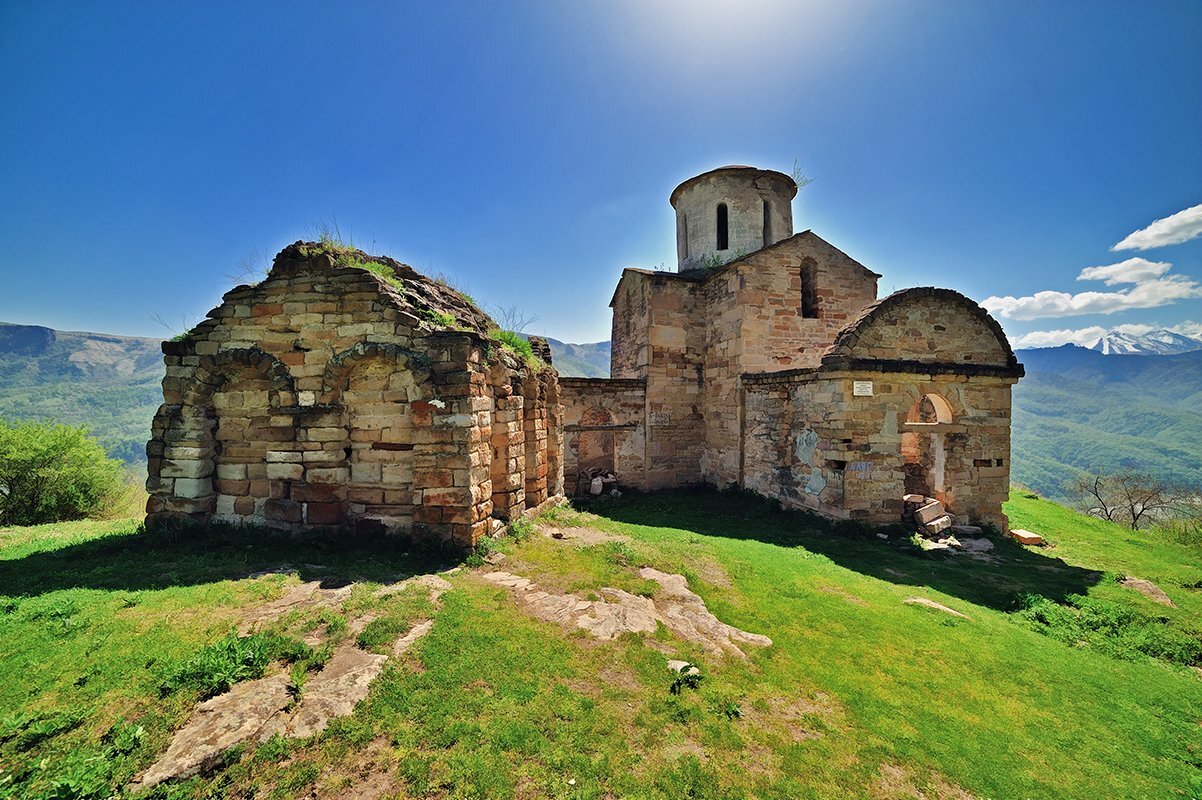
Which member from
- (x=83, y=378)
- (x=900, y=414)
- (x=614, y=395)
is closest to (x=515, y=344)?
(x=614, y=395)

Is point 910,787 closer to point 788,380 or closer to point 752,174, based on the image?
point 788,380

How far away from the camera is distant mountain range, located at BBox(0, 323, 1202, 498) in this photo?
270ft

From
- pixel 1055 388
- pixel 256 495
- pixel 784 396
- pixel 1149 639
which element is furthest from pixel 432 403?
pixel 1055 388

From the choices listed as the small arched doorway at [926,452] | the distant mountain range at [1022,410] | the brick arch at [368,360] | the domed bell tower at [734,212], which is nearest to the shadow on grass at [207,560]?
the brick arch at [368,360]

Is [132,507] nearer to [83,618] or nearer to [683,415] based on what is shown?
[83,618]

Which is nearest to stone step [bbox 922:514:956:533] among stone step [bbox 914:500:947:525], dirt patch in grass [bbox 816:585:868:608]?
stone step [bbox 914:500:947:525]

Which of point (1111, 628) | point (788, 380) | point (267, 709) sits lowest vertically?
point (1111, 628)

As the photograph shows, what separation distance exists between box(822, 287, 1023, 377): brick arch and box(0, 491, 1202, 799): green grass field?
478cm

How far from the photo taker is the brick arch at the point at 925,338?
1002 centimetres

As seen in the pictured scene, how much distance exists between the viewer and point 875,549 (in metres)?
8.93

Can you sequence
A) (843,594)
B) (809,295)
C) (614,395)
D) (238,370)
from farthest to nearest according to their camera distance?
(614,395)
(809,295)
(238,370)
(843,594)

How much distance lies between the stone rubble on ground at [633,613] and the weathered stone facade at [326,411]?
1.57 metres

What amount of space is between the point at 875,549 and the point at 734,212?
40.3 feet

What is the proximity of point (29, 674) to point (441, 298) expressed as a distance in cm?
613
